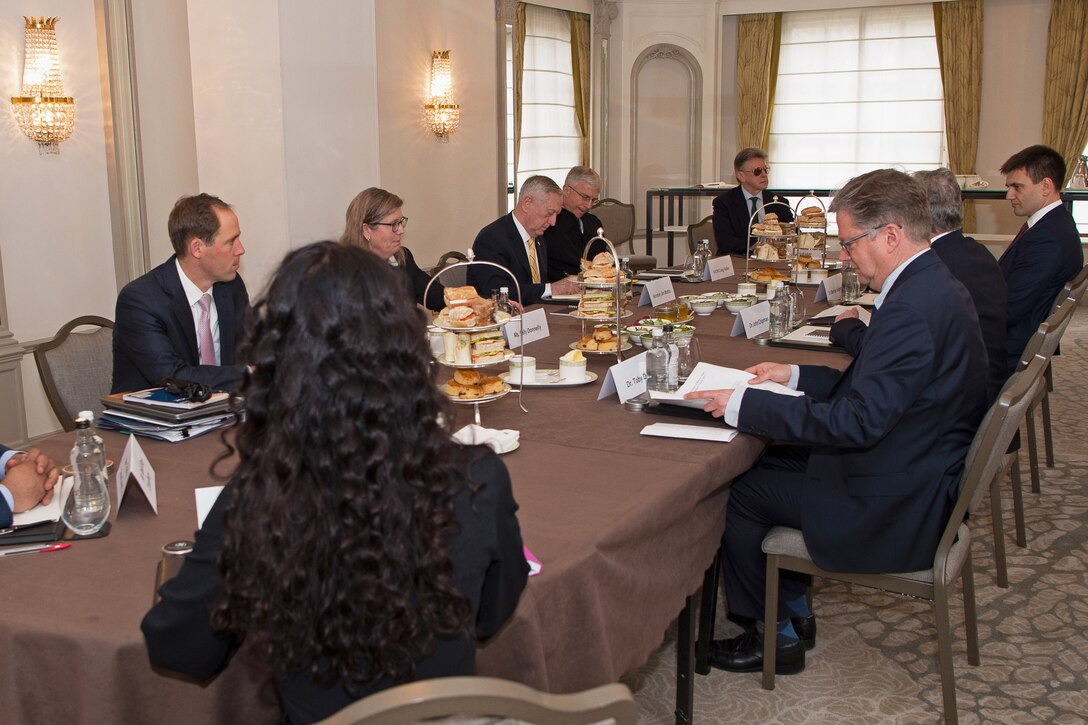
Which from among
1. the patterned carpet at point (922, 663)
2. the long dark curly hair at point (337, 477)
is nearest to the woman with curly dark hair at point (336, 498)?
the long dark curly hair at point (337, 477)

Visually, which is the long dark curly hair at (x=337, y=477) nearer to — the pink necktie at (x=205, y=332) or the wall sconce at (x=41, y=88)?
the pink necktie at (x=205, y=332)

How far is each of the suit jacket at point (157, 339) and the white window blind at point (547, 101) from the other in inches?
244

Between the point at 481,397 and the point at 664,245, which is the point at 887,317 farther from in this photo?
the point at 664,245

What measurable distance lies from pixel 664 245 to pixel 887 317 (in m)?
8.62

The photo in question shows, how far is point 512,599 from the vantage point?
56.7 inches

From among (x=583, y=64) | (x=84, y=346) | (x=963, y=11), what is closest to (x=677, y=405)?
(x=84, y=346)

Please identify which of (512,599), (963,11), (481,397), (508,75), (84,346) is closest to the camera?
(512,599)

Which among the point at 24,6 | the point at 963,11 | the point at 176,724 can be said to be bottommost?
the point at 176,724

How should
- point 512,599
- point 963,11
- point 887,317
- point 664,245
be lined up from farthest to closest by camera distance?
1. point 664,245
2. point 963,11
3. point 887,317
4. point 512,599

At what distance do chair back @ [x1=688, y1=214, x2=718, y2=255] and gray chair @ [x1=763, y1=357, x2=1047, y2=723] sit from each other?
4.48 meters

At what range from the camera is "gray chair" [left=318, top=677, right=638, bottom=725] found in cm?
97

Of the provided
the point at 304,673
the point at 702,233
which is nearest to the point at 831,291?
the point at 702,233

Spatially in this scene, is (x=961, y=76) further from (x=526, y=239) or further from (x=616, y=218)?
(x=526, y=239)

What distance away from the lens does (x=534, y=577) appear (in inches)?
66.8
